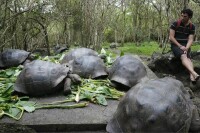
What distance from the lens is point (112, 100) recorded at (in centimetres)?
484

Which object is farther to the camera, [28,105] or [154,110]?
[28,105]

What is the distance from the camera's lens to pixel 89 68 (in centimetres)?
562

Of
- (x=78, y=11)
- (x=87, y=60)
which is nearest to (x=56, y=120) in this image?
(x=87, y=60)

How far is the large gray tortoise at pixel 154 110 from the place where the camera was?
3.30 m

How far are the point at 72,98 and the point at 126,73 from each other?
994 millimetres

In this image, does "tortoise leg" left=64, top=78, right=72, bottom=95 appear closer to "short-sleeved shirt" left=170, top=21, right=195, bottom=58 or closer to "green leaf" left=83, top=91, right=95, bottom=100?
"green leaf" left=83, top=91, right=95, bottom=100

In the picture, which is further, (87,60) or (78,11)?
(78,11)

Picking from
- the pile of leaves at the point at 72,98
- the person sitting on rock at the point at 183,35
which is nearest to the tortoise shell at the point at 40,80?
the pile of leaves at the point at 72,98

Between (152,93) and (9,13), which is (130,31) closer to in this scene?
(9,13)

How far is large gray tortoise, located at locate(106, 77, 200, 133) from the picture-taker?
130 inches

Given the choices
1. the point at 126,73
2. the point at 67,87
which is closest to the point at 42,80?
the point at 67,87

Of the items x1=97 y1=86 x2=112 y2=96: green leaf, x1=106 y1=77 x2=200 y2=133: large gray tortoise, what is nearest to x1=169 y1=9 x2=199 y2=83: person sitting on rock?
x1=97 y1=86 x2=112 y2=96: green leaf

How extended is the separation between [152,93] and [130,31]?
2467cm

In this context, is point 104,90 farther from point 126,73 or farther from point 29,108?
point 29,108
